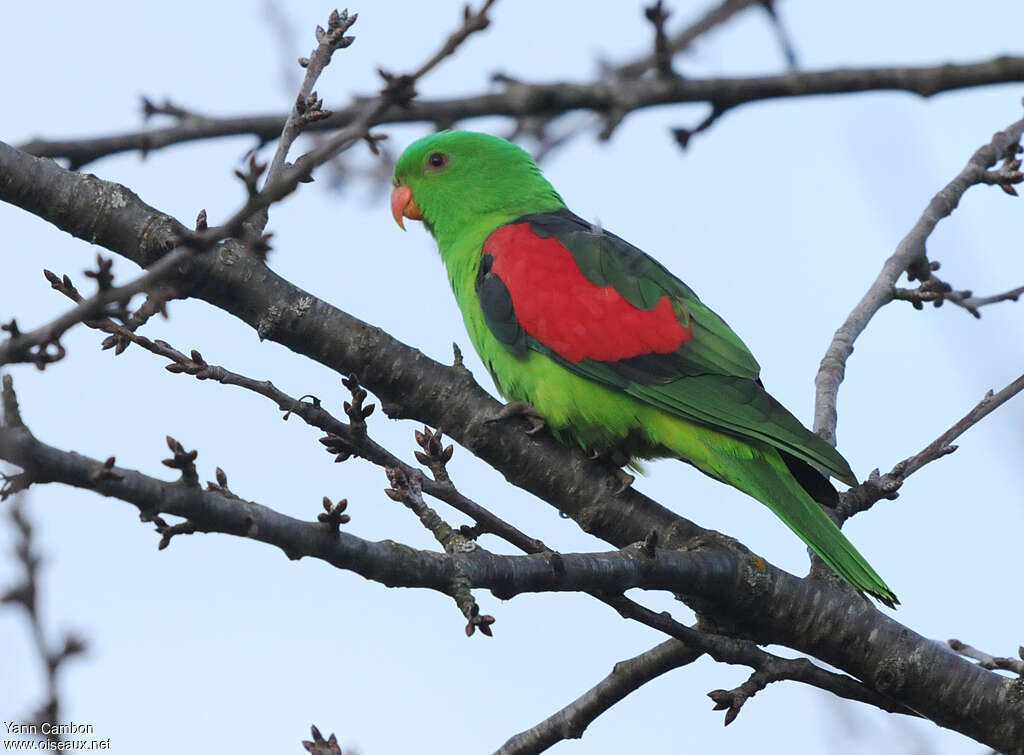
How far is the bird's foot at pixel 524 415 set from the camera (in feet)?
14.3

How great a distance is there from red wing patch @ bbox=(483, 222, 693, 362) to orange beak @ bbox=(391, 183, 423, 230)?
1.32 metres

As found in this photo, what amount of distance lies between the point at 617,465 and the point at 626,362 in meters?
0.46

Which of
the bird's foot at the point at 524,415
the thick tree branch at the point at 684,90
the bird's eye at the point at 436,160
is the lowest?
the thick tree branch at the point at 684,90

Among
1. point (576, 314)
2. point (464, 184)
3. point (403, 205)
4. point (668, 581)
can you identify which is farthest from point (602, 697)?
point (403, 205)

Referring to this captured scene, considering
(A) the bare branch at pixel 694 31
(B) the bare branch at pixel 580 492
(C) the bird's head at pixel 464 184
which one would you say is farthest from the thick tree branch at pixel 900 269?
(A) the bare branch at pixel 694 31

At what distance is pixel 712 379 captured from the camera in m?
4.96

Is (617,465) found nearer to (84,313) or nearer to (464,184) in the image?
(464,184)

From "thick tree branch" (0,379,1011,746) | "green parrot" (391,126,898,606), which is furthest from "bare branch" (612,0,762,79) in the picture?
"green parrot" (391,126,898,606)

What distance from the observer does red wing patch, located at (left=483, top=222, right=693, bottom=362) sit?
5.02 meters

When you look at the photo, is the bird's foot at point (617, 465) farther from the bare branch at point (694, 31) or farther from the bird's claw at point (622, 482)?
the bare branch at point (694, 31)

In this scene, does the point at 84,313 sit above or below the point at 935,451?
below

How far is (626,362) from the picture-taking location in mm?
4969

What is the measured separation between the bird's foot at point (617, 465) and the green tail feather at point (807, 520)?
1.55 feet

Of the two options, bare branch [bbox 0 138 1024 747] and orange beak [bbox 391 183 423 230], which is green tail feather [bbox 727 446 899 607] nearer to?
bare branch [bbox 0 138 1024 747]
